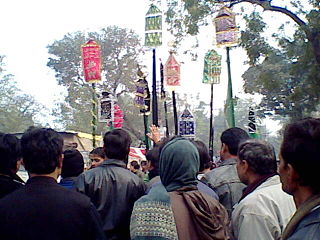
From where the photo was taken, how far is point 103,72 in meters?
37.4

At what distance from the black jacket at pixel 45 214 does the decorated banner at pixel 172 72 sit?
11997mm

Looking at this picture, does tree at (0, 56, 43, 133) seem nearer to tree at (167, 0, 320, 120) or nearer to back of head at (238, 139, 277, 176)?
tree at (167, 0, 320, 120)

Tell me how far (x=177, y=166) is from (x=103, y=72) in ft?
116

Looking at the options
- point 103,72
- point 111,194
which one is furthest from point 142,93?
point 103,72

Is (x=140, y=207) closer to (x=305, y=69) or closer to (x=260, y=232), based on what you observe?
(x=260, y=232)

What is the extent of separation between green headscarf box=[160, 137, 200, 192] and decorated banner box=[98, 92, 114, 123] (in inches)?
398

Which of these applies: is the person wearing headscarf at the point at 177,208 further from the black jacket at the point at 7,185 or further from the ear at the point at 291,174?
the black jacket at the point at 7,185

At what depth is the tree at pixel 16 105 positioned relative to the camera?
42.7 meters

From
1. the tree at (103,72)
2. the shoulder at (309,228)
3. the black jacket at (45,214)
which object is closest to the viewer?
the shoulder at (309,228)

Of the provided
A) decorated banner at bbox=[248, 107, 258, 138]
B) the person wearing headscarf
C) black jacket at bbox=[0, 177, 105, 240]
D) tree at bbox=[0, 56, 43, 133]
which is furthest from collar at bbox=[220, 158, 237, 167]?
tree at bbox=[0, 56, 43, 133]

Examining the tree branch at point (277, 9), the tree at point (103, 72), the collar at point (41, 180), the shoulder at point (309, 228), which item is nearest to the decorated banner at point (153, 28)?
the tree branch at point (277, 9)

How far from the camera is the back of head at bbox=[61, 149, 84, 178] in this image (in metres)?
4.39

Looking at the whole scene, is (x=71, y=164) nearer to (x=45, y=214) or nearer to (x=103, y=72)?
(x=45, y=214)

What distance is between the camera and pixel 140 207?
2572mm
